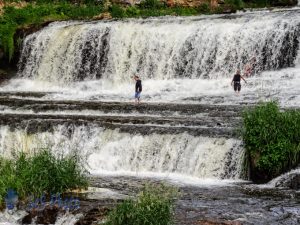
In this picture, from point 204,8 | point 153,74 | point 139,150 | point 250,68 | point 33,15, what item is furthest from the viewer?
point 204,8

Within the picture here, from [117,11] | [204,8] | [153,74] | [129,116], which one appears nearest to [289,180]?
[129,116]

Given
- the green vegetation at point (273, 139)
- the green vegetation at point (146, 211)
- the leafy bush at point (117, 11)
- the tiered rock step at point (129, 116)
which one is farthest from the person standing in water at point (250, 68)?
the green vegetation at point (146, 211)

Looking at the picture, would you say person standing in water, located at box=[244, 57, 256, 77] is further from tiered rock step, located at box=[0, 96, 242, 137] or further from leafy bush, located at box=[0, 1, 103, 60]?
leafy bush, located at box=[0, 1, 103, 60]

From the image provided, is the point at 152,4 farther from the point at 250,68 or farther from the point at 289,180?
the point at 289,180

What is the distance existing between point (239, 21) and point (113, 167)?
1726cm

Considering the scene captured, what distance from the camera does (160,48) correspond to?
3572cm

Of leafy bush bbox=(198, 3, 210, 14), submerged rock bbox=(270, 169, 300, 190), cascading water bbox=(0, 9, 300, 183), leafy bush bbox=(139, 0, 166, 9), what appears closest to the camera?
submerged rock bbox=(270, 169, 300, 190)

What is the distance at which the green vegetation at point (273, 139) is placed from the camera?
56.4 feet

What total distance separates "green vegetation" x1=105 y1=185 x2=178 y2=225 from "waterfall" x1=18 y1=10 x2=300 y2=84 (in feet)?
72.8

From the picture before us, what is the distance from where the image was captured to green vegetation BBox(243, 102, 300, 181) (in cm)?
1720

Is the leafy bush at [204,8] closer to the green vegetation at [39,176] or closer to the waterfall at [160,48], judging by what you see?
the waterfall at [160,48]

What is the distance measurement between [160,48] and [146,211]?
83.8 ft

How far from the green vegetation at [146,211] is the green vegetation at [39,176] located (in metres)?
3.02

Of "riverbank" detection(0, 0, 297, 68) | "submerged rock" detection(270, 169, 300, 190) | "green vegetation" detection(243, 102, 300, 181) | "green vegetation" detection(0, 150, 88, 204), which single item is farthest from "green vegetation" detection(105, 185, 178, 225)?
"riverbank" detection(0, 0, 297, 68)
